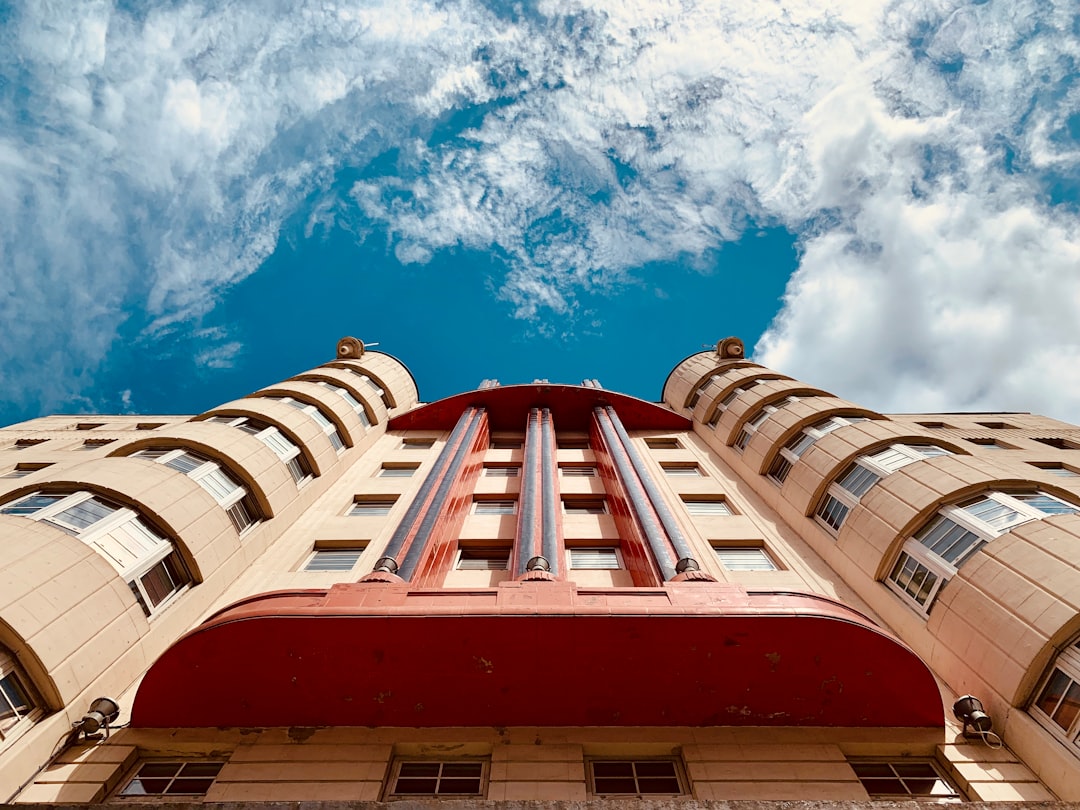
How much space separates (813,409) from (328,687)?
19.2 metres

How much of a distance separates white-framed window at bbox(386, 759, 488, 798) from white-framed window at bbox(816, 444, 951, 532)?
12910mm

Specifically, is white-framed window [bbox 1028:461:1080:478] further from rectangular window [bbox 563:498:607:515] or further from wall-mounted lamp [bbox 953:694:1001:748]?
rectangular window [bbox 563:498:607:515]

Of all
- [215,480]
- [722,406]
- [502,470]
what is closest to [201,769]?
[215,480]

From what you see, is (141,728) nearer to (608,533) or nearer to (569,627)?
(569,627)

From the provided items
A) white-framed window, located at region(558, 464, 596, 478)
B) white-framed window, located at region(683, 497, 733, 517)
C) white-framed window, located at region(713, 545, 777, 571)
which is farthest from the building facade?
white-framed window, located at region(558, 464, 596, 478)

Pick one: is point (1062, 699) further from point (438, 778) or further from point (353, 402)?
point (353, 402)

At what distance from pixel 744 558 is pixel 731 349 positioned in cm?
1718

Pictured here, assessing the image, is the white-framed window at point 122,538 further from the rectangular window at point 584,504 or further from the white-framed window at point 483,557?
the rectangular window at point 584,504

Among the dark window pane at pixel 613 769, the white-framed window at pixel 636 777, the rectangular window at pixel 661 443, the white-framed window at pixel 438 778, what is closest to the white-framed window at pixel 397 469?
the rectangular window at pixel 661 443

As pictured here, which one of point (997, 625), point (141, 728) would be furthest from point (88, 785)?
point (997, 625)

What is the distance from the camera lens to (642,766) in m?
9.88

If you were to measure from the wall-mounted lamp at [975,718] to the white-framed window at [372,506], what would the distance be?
16945mm

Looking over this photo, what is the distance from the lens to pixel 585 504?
21.4m

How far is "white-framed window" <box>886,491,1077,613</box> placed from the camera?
41.4 ft
